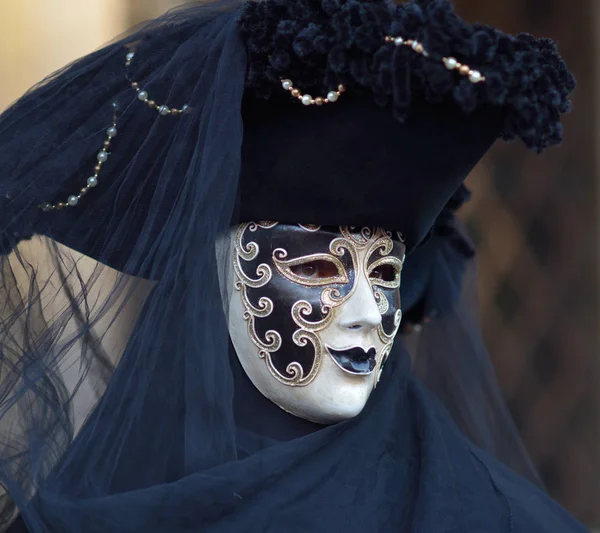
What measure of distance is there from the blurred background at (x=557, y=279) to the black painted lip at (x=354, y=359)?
1.64 metres

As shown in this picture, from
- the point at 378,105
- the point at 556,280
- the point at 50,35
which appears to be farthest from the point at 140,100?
the point at 556,280

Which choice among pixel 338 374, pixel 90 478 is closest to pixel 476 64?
pixel 338 374

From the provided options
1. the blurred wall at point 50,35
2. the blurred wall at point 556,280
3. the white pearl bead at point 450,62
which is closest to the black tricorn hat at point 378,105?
the white pearl bead at point 450,62

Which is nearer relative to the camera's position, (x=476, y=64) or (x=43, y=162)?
(x=476, y=64)

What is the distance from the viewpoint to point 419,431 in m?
1.68

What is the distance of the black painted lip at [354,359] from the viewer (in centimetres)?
151

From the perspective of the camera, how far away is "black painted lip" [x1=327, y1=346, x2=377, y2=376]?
4.97 feet

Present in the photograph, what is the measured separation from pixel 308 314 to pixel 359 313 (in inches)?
3.1

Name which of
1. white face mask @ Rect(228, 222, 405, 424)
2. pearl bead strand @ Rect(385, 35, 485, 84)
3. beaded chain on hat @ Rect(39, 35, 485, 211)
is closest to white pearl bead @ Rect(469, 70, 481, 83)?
pearl bead strand @ Rect(385, 35, 485, 84)

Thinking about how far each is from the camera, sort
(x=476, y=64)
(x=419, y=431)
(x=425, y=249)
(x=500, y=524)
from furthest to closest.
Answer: (x=425, y=249)
(x=419, y=431)
(x=500, y=524)
(x=476, y=64)

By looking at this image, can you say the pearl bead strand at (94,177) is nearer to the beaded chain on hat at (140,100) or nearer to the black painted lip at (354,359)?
the beaded chain on hat at (140,100)

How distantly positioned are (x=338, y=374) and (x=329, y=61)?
1.54 feet

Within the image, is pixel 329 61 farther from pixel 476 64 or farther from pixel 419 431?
pixel 419 431

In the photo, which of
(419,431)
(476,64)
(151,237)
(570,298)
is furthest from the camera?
(570,298)
